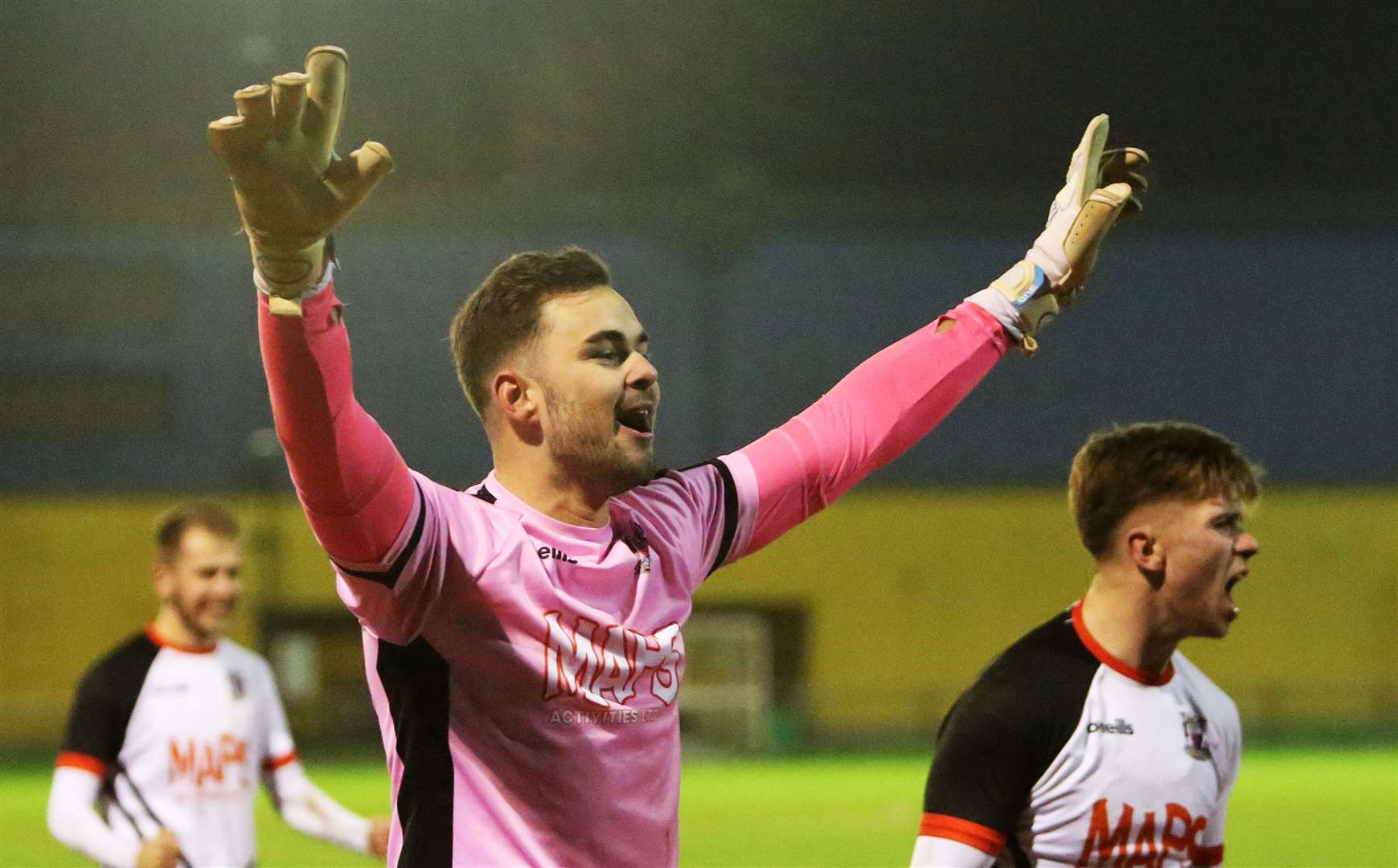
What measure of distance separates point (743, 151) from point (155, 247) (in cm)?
879

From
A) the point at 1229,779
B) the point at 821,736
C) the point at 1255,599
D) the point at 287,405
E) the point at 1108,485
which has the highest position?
the point at 1255,599

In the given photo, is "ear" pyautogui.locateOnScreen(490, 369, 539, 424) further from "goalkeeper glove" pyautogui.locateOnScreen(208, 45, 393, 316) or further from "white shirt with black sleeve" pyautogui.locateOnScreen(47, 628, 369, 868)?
"white shirt with black sleeve" pyautogui.locateOnScreen(47, 628, 369, 868)

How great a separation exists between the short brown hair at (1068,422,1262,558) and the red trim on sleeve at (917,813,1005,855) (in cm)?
77

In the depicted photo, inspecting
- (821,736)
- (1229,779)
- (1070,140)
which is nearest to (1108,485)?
(1229,779)

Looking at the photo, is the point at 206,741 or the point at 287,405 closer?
the point at 287,405

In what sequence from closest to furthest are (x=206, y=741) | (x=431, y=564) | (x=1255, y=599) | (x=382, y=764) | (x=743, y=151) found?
(x=431, y=564), (x=206, y=741), (x=382, y=764), (x=743, y=151), (x=1255, y=599)

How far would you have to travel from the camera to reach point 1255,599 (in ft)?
84.2

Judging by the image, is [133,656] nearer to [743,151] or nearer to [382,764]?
[382,764]

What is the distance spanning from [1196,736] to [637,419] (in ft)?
A: 4.89

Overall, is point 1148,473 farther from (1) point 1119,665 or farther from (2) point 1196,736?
(2) point 1196,736

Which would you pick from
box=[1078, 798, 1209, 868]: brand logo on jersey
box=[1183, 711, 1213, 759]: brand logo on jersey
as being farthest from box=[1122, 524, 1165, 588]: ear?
box=[1078, 798, 1209, 868]: brand logo on jersey

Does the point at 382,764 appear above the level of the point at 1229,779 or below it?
above

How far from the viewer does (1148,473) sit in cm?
376

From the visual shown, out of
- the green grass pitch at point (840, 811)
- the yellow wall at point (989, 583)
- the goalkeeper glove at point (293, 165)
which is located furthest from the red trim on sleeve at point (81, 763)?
the yellow wall at point (989, 583)
